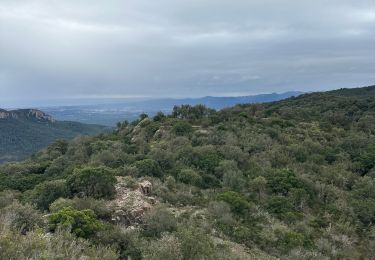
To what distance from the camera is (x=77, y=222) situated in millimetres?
18688

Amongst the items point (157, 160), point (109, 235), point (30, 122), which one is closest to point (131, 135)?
point (157, 160)

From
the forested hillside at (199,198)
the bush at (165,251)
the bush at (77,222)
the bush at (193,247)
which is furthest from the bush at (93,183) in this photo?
the bush at (165,251)

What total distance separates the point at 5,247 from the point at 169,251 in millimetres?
6273

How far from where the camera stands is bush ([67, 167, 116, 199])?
24.8 meters

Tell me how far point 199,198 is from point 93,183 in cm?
682

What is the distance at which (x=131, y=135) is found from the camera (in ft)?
172

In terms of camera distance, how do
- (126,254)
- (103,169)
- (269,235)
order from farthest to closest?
(103,169) → (269,235) → (126,254)

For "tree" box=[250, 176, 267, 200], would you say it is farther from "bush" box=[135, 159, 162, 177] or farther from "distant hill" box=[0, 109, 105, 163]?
"distant hill" box=[0, 109, 105, 163]

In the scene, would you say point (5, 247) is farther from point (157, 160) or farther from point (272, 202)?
point (157, 160)

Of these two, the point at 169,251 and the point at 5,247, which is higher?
the point at 5,247

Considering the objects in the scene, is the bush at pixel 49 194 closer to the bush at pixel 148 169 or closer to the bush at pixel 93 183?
the bush at pixel 93 183

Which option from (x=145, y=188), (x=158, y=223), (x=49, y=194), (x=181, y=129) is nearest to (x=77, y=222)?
(x=158, y=223)

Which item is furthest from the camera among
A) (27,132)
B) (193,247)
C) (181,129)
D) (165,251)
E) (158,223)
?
(27,132)

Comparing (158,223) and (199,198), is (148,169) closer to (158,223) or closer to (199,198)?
(199,198)
